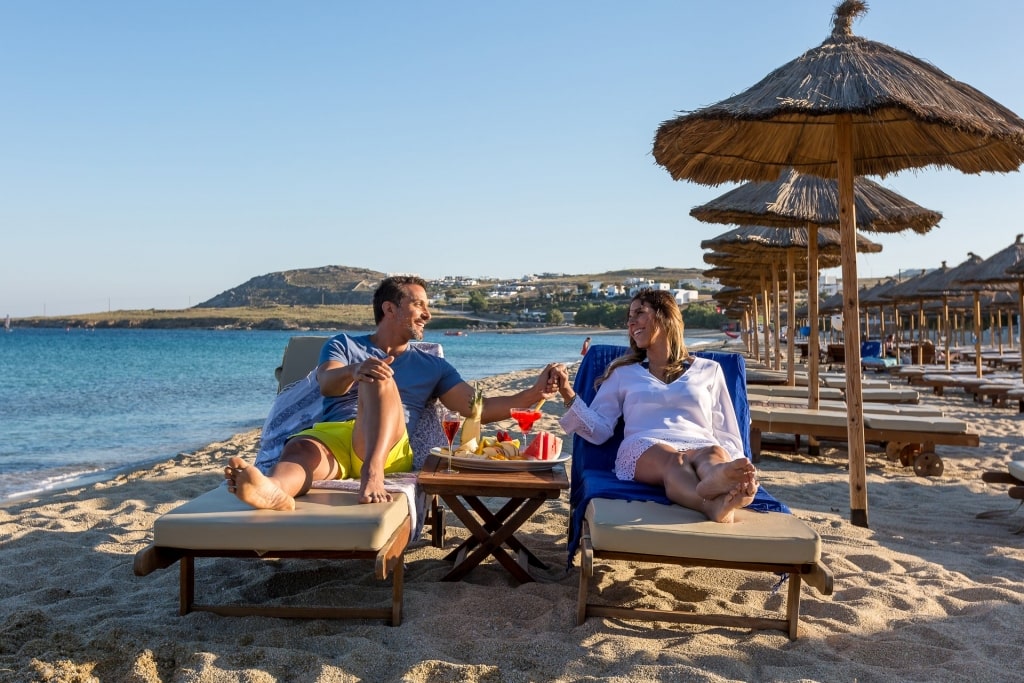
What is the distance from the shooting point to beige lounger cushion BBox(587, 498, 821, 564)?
281 centimetres

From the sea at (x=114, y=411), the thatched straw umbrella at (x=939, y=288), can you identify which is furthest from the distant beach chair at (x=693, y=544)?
the thatched straw umbrella at (x=939, y=288)

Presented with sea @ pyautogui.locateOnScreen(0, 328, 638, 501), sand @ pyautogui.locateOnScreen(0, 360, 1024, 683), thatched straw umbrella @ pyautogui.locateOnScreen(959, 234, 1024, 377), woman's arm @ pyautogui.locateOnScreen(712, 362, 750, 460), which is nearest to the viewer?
sand @ pyautogui.locateOnScreen(0, 360, 1024, 683)

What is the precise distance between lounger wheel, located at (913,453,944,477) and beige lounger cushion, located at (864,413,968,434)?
0.21 meters

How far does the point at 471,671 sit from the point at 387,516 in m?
0.61

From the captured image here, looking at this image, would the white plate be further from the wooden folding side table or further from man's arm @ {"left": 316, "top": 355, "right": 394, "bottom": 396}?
man's arm @ {"left": 316, "top": 355, "right": 394, "bottom": 396}

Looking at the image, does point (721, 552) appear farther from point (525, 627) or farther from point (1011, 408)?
point (1011, 408)

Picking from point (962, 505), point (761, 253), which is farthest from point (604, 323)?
point (962, 505)

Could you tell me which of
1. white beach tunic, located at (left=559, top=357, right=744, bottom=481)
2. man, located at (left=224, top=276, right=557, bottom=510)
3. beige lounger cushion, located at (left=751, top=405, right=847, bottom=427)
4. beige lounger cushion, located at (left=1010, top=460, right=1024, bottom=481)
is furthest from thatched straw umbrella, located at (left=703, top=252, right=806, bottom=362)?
man, located at (left=224, top=276, right=557, bottom=510)

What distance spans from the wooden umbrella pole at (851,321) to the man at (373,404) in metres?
2.04

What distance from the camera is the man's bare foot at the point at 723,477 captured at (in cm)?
287

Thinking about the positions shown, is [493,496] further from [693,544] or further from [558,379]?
[693,544]

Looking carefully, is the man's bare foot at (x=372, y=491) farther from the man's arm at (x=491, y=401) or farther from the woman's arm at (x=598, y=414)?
the woman's arm at (x=598, y=414)

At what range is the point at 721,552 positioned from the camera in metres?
2.83

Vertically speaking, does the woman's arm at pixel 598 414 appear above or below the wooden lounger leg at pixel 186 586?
above
